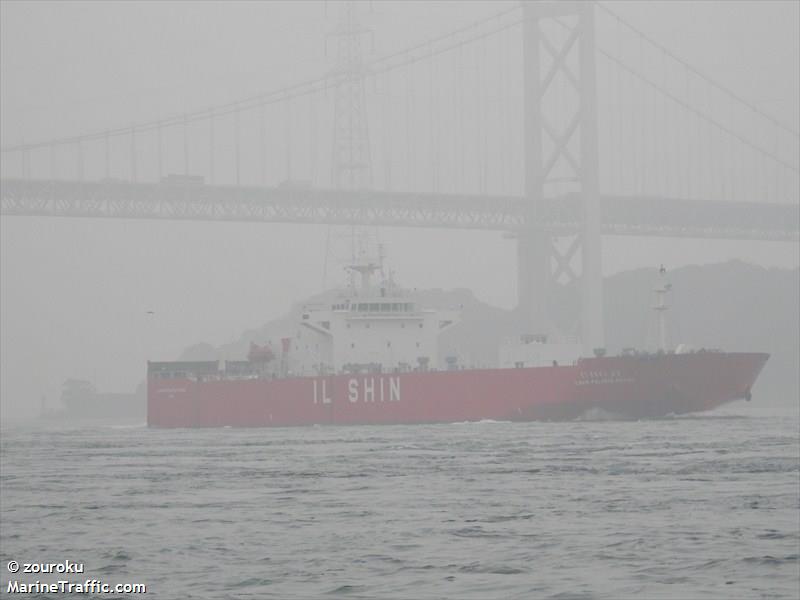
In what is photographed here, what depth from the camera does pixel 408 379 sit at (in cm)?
4609

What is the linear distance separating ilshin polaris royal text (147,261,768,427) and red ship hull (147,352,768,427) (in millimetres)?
31

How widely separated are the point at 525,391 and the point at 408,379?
13.1 feet

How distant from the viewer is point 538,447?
31.3 m

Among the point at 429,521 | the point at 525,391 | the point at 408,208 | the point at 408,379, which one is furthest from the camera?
the point at 408,208

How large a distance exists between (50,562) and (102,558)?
0.55 m

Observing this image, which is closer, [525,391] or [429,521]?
[429,521]

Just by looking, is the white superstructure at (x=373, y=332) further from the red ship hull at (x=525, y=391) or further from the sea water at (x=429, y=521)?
the sea water at (x=429, y=521)

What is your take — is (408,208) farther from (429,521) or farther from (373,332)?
(429,521)

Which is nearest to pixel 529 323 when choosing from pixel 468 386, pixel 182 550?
pixel 468 386

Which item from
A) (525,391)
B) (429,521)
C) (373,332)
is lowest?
(429,521)

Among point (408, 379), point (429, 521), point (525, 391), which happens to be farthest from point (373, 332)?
point (429, 521)

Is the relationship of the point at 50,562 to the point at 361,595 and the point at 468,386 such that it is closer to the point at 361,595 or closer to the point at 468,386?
the point at 361,595

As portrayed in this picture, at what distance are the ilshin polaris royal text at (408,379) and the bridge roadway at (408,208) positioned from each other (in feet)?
44.5

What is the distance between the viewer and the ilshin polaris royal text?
140 feet
